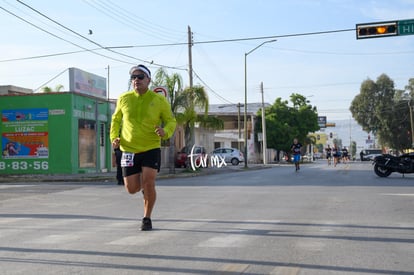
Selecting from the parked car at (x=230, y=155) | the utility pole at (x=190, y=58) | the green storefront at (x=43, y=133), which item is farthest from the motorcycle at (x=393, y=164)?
the parked car at (x=230, y=155)

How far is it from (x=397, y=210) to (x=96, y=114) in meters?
20.2

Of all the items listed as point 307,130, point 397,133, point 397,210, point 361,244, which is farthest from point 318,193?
point 397,133

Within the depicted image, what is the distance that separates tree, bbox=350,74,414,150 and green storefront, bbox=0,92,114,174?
53.4 meters

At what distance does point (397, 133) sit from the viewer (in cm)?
7250

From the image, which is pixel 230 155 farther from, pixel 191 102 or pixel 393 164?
pixel 393 164

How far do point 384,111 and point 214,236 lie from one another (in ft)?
225

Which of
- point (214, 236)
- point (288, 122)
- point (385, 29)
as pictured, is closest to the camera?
point (214, 236)

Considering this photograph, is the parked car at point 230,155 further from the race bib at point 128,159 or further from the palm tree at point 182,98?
the race bib at point 128,159

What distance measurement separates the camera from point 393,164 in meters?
21.2

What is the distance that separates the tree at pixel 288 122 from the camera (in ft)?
202

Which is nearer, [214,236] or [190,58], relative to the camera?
[214,236]

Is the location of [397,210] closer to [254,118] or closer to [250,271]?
[250,271]

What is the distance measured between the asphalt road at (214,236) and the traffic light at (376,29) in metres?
10.7

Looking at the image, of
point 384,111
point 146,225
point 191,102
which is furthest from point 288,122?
point 146,225
